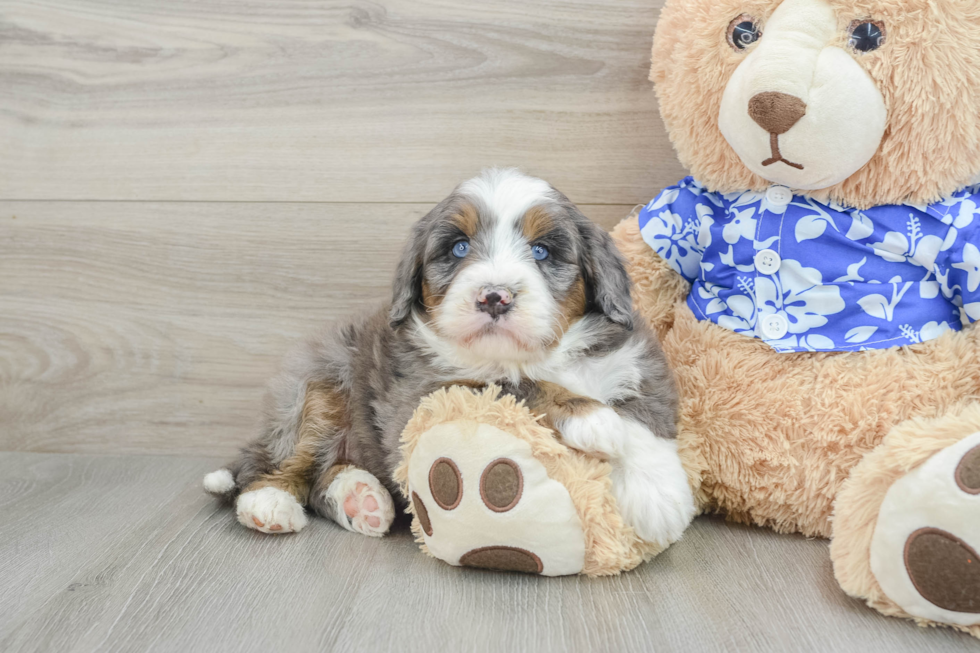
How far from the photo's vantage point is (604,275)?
178 centimetres

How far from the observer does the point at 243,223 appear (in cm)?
253

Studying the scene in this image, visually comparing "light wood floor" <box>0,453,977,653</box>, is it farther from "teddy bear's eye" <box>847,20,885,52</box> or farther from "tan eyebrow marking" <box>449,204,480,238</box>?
"teddy bear's eye" <box>847,20,885,52</box>

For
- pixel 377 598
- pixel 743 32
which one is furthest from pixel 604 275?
pixel 377 598

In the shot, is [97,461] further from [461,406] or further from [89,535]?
[461,406]

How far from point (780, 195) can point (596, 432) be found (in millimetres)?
760

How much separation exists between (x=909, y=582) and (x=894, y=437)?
11.5 inches

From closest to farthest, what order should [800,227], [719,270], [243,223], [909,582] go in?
[909,582] → [800,227] → [719,270] → [243,223]

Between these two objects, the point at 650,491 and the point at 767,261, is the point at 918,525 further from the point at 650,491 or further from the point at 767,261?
the point at 767,261

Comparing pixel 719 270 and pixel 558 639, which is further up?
pixel 719 270

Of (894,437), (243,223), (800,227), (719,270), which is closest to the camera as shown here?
(894,437)

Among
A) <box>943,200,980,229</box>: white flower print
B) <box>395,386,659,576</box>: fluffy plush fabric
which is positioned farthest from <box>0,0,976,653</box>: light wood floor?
<box>943,200,980,229</box>: white flower print

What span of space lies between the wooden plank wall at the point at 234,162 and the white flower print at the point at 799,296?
654mm

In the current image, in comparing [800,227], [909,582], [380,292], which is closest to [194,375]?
[380,292]

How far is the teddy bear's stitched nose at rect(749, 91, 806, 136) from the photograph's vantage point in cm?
164
